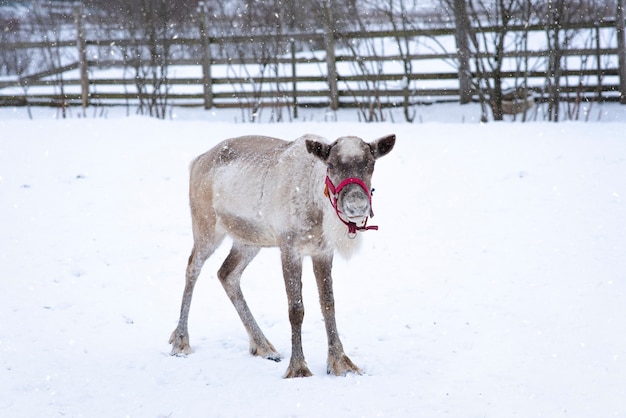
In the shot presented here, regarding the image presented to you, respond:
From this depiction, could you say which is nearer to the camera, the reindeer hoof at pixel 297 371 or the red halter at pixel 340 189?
the red halter at pixel 340 189

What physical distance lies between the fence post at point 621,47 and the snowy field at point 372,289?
104 inches

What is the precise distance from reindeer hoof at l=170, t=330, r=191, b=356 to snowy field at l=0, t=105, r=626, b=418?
0.09m

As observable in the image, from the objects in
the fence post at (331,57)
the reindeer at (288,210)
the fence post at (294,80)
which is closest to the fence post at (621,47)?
the fence post at (331,57)

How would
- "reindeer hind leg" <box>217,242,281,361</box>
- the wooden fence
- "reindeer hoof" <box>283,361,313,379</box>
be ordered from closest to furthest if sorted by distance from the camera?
"reindeer hoof" <box>283,361,313,379</box> < "reindeer hind leg" <box>217,242,281,361</box> < the wooden fence

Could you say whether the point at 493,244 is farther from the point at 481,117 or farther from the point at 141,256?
the point at 481,117

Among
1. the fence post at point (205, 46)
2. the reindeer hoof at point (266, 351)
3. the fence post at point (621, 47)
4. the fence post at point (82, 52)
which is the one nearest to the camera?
the reindeer hoof at point (266, 351)

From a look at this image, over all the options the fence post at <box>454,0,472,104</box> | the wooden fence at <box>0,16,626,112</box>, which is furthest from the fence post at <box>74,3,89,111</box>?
the fence post at <box>454,0,472,104</box>

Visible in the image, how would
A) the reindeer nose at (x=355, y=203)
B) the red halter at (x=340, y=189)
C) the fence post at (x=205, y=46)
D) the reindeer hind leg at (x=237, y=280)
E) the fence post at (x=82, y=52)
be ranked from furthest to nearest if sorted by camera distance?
1. the fence post at (x=82, y=52)
2. the fence post at (x=205, y=46)
3. the reindeer hind leg at (x=237, y=280)
4. the red halter at (x=340, y=189)
5. the reindeer nose at (x=355, y=203)

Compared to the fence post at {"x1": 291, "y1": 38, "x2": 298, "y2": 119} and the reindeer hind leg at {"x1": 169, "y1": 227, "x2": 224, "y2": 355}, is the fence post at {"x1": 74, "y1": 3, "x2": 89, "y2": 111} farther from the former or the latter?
the reindeer hind leg at {"x1": 169, "y1": 227, "x2": 224, "y2": 355}

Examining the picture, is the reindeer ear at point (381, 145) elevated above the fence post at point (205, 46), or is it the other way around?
the fence post at point (205, 46)

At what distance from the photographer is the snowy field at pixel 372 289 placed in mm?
4410

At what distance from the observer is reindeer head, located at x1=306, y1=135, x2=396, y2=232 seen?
4.16 meters

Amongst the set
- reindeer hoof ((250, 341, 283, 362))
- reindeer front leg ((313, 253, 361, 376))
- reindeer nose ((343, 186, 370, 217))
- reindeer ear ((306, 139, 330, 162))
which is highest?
reindeer ear ((306, 139, 330, 162))

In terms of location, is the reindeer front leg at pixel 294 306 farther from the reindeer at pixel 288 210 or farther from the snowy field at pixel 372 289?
the snowy field at pixel 372 289
